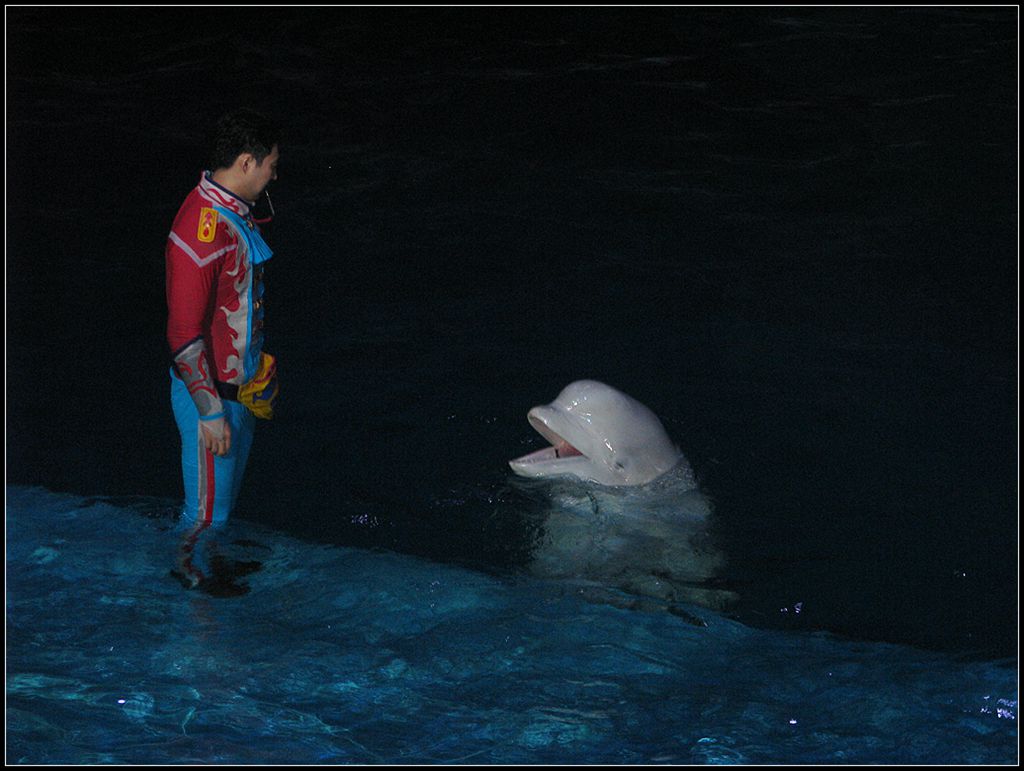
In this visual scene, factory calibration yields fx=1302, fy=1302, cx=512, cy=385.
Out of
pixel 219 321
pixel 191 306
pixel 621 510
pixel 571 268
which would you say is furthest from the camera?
pixel 571 268

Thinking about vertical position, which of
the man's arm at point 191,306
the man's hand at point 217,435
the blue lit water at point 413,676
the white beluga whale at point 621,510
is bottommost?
the blue lit water at point 413,676

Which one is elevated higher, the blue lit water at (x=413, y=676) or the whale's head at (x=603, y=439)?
the whale's head at (x=603, y=439)

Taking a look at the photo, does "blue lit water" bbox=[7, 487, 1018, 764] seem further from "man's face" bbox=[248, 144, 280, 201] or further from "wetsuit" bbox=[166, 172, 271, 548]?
"man's face" bbox=[248, 144, 280, 201]

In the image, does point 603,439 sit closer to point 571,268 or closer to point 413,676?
point 413,676

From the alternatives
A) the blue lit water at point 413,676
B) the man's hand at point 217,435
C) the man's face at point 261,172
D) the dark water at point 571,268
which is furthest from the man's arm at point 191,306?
the dark water at point 571,268

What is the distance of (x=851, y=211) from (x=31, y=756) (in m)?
7.71

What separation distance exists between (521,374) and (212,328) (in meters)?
3.02

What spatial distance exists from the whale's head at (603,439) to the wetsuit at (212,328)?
133cm

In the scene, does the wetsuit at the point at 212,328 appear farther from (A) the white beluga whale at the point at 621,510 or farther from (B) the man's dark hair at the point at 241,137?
(A) the white beluga whale at the point at 621,510

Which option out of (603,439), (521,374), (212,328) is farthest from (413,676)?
(521,374)

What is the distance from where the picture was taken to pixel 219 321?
520cm

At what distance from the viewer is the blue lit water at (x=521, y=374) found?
4906 millimetres

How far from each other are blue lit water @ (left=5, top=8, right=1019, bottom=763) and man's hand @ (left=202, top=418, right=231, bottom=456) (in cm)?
73

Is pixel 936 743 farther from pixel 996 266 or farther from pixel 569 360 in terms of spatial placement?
pixel 996 266
